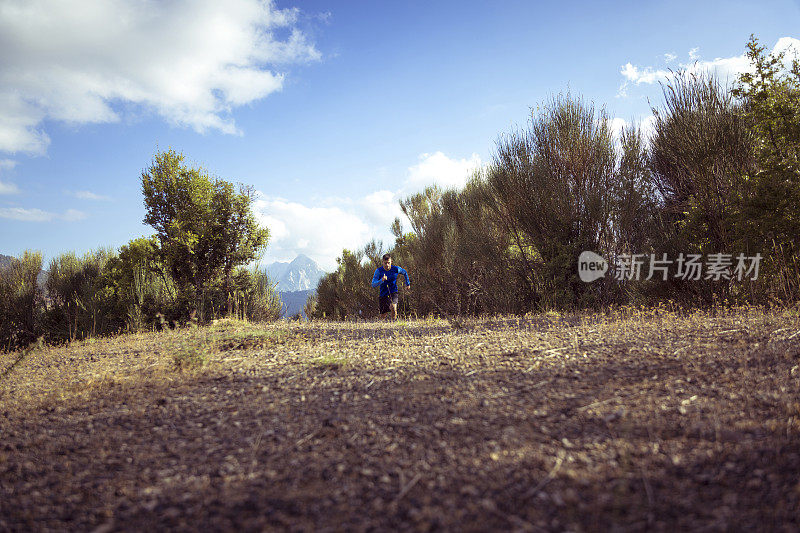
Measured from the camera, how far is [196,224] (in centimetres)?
1224

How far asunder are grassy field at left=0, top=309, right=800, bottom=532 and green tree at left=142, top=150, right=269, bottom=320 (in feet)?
26.1

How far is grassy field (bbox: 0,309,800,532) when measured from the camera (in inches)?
70.9

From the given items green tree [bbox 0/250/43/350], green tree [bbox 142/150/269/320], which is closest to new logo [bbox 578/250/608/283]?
green tree [bbox 142/150/269/320]

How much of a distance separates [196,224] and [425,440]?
1182 centimetres

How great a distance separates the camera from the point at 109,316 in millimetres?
11914

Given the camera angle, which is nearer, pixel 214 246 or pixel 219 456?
pixel 219 456

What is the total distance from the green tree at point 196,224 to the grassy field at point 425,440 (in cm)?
796

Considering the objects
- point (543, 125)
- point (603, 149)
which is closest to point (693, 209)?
point (603, 149)

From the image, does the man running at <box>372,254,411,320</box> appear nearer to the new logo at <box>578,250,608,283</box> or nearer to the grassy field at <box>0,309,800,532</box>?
the new logo at <box>578,250,608,283</box>

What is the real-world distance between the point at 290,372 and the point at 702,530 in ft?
10.9

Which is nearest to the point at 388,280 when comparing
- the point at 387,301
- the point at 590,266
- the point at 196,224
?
the point at 387,301

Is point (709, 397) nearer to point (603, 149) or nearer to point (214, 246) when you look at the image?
point (603, 149)

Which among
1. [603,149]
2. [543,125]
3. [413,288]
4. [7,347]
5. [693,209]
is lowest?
[7,347]

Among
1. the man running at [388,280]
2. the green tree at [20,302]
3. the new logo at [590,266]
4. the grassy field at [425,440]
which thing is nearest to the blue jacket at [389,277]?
the man running at [388,280]
